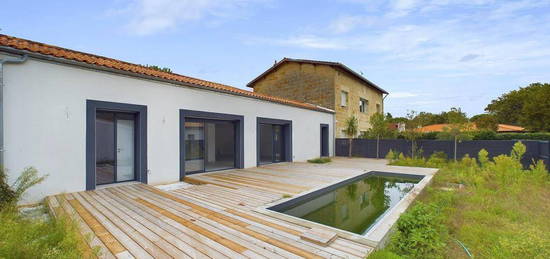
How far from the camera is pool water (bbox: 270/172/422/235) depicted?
4734 millimetres

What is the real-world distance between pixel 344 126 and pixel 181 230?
Answer: 14.8m

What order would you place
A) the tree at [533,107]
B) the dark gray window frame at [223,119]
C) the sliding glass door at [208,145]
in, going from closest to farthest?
the dark gray window frame at [223,119], the sliding glass door at [208,145], the tree at [533,107]

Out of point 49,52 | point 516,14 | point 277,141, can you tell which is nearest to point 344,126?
point 277,141

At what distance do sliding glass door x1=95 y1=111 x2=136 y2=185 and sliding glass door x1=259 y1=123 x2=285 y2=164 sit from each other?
6104mm

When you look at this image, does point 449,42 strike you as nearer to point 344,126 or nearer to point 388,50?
point 388,50

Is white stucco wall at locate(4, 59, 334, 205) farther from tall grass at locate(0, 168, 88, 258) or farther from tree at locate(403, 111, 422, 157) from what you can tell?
tree at locate(403, 111, 422, 157)

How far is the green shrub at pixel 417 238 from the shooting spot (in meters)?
2.86

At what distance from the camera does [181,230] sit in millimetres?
3346

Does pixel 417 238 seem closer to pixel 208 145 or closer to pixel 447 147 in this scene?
pixel 208 145

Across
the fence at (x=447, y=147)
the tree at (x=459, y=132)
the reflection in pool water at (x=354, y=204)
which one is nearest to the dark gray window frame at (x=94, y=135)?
the reflection in pool water at (x=354, y=204)

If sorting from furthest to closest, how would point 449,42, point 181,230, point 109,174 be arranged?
point 449,42, point 109,174, point 181,230

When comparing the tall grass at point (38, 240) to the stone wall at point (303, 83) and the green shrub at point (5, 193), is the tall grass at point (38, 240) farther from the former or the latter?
the stone wall at point (303, 83)

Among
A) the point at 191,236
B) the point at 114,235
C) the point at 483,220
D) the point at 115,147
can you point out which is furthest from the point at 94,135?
the point at 483,220

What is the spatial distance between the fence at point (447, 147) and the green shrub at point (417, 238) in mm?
9932
